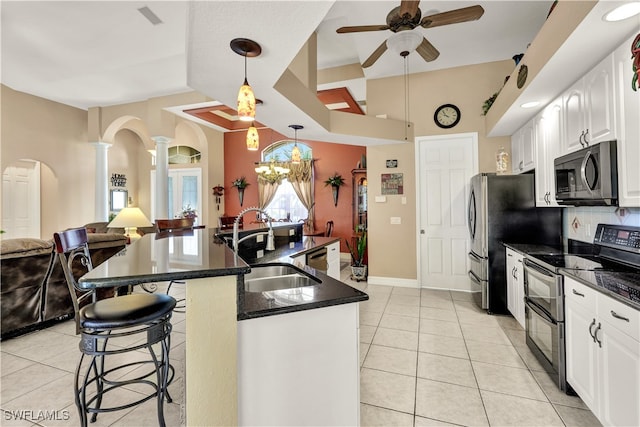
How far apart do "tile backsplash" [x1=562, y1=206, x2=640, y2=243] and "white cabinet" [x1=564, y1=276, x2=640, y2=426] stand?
32.4 inches

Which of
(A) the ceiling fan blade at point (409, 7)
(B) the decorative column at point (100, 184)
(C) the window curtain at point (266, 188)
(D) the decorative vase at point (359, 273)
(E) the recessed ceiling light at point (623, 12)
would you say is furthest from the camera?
(C) the window curtain at point (266, 188)

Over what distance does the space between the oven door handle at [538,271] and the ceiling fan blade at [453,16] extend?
213 centimetres

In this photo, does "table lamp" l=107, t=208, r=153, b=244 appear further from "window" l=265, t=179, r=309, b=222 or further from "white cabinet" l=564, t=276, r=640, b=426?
"white cabinet" l=564, t=276, r=640, b=426

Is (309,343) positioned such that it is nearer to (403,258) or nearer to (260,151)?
(403,258)

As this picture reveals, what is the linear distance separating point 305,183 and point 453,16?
520 cm

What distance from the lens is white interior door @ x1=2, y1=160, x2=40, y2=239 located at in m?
6.28

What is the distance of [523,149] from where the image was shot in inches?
142

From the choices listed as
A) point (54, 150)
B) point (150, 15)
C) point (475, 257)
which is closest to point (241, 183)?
point (54, 150)

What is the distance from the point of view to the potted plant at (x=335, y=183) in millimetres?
7070

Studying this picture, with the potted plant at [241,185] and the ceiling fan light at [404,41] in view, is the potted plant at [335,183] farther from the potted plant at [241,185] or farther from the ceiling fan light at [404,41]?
the ceiling fan light at [404,41]

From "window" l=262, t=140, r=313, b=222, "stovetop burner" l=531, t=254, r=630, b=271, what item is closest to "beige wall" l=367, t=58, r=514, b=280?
"stovetop burner" l=531, t=254, r=630, b=271

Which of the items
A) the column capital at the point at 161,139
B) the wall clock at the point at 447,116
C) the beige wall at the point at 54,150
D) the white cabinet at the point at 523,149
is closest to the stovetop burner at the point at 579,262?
the white cabinet at the point at 523,149

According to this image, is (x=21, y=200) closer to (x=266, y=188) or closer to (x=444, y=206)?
(x=266, y=188)

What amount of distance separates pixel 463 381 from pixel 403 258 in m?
2.64
